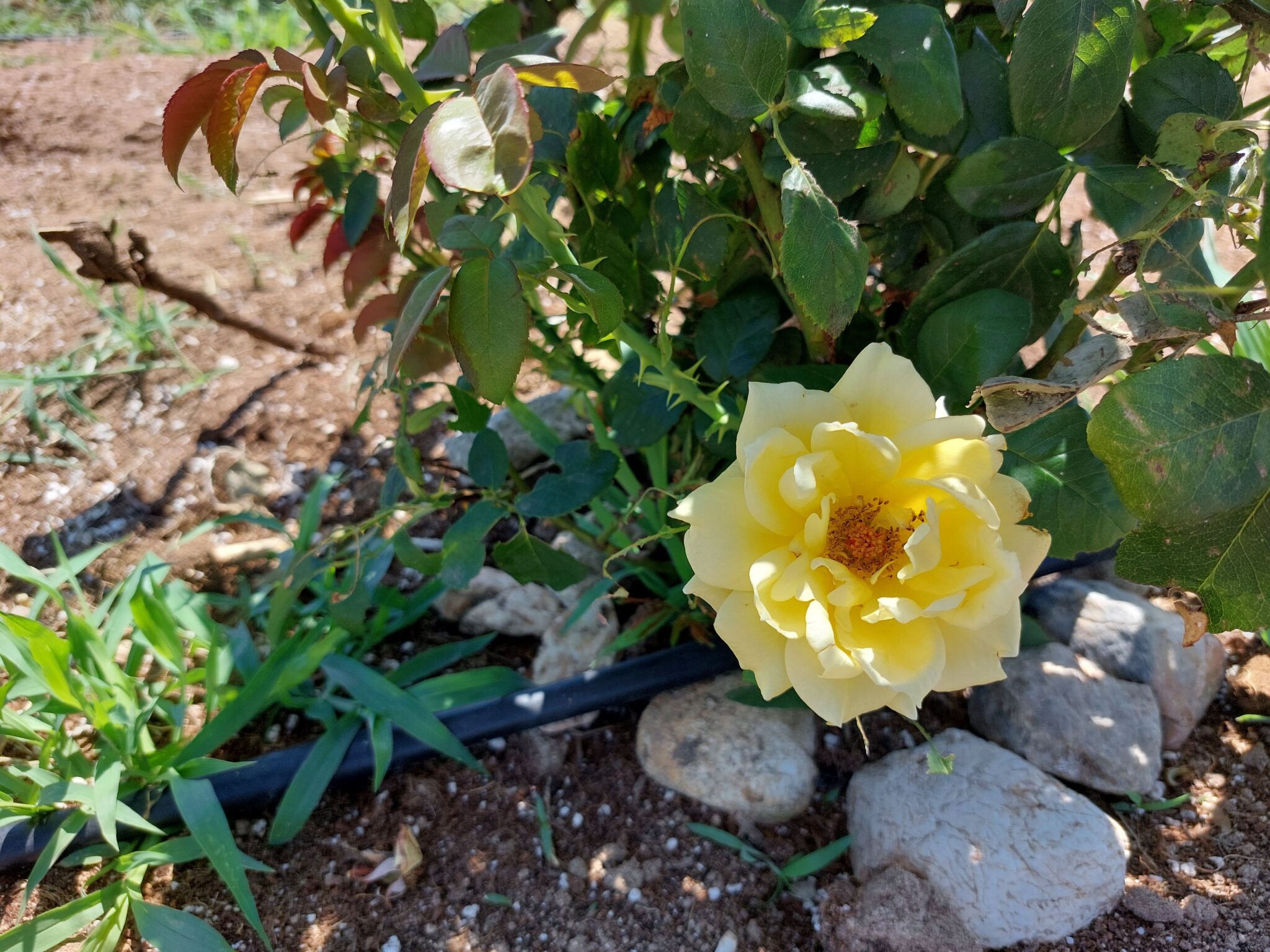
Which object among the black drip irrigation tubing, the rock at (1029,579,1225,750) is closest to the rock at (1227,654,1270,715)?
the rock at (1029,579,1225,750)

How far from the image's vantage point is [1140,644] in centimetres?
133

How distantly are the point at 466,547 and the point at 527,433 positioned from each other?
0.59 metres

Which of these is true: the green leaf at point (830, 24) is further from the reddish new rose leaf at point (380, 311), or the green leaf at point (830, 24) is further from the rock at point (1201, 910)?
the rock at point (1201, 910)

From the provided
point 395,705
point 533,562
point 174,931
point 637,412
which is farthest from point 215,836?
point 637,412

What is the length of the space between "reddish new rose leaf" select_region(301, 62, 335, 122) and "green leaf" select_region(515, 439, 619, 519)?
0.48 m

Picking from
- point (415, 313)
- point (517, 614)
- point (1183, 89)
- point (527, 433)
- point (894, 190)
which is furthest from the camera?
point (527, 433)

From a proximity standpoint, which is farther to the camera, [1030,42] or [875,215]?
[875,215]

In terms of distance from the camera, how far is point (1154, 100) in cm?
84

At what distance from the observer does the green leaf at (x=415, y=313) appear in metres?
0.69

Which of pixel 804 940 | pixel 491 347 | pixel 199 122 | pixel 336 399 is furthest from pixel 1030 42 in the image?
pixel 336 399

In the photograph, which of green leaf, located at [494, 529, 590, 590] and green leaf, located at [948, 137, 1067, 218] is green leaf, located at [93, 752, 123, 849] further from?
green leaf, located at [948, 137, 1067, 218]

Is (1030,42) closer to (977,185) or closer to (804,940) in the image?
(977,185)

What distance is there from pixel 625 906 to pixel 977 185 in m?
0.93

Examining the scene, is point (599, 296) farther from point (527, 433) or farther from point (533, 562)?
point (527, 433)
